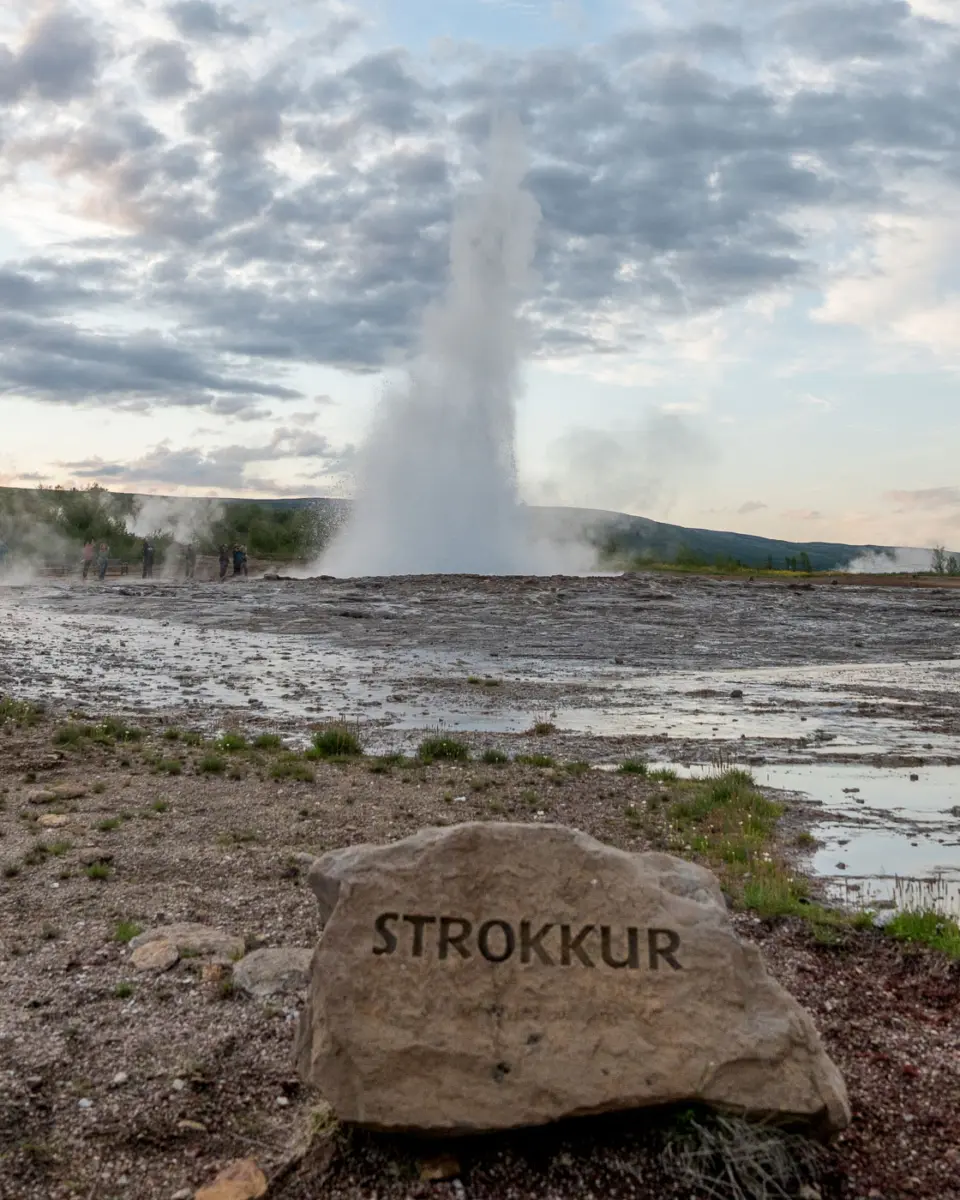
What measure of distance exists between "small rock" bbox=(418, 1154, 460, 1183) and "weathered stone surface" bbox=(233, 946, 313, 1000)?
159cm

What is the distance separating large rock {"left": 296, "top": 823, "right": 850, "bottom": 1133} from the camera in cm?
425

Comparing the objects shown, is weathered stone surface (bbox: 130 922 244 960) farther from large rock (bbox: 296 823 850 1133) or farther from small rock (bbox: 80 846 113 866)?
large rock (bbox: 296 823 850 1133)

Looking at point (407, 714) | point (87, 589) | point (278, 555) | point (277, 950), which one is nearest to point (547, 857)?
point (277, 950)

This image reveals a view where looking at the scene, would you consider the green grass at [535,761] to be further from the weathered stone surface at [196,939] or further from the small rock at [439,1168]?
the small rock at [439,1168]

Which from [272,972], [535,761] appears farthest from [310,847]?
[535,761]

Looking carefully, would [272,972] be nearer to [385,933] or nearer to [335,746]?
[385,933]

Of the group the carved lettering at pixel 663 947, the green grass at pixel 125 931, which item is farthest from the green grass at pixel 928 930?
the green grass at pixel 125 931

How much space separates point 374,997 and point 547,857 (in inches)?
33.8

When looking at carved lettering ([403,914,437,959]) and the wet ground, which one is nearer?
carved lettering ([403,914,437,959])

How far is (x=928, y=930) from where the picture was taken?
6.86 m

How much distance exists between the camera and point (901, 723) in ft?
52.0

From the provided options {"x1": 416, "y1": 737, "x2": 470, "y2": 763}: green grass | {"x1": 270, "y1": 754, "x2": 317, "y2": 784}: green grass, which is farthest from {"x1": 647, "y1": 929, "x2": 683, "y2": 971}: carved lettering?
{"x1": 416, "y1": 737, "x2": 470, "y2": 763}: green grass

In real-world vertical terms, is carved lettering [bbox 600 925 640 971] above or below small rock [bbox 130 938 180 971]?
above

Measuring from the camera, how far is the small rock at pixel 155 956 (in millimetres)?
6172
